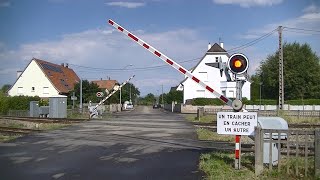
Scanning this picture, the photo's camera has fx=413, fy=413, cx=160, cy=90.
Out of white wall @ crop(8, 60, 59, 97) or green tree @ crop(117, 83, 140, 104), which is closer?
white wall @ crop(8, 60, 59, 97)

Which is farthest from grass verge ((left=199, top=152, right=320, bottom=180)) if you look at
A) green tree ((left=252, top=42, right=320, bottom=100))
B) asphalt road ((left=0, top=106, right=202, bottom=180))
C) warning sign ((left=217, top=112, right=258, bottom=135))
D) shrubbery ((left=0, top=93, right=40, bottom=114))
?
green tree ((left=252, top=42, right=320, bottom=100))

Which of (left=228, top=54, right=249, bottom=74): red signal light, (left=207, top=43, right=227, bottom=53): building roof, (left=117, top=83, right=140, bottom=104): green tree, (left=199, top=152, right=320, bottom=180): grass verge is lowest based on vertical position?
(left=199, top=152, right=320, bottom=180): grass verge

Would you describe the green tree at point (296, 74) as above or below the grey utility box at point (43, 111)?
above

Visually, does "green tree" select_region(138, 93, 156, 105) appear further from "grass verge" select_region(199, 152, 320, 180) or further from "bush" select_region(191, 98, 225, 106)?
"grass verge" select_region(199, 152, 320, 180)

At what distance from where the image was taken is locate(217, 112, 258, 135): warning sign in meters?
9.28

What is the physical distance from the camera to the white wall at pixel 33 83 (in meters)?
77.2

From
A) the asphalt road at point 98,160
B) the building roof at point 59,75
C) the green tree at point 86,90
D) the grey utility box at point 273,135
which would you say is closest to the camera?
the asphalt road at point 98,160

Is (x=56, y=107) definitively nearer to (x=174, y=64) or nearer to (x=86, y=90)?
(x=174, y=64)

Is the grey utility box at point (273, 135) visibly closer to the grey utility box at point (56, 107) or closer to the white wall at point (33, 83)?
the grey utility box at point (56, 107)

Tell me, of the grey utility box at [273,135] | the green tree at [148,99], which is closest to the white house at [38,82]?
the grey utility box at [273,135]

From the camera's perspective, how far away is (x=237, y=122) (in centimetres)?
941

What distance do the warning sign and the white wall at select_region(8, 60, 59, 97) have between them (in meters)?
70.3

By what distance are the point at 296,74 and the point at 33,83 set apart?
4829 cm

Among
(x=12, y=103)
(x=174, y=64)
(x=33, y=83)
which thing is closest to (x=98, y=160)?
(x=174, y=64)
